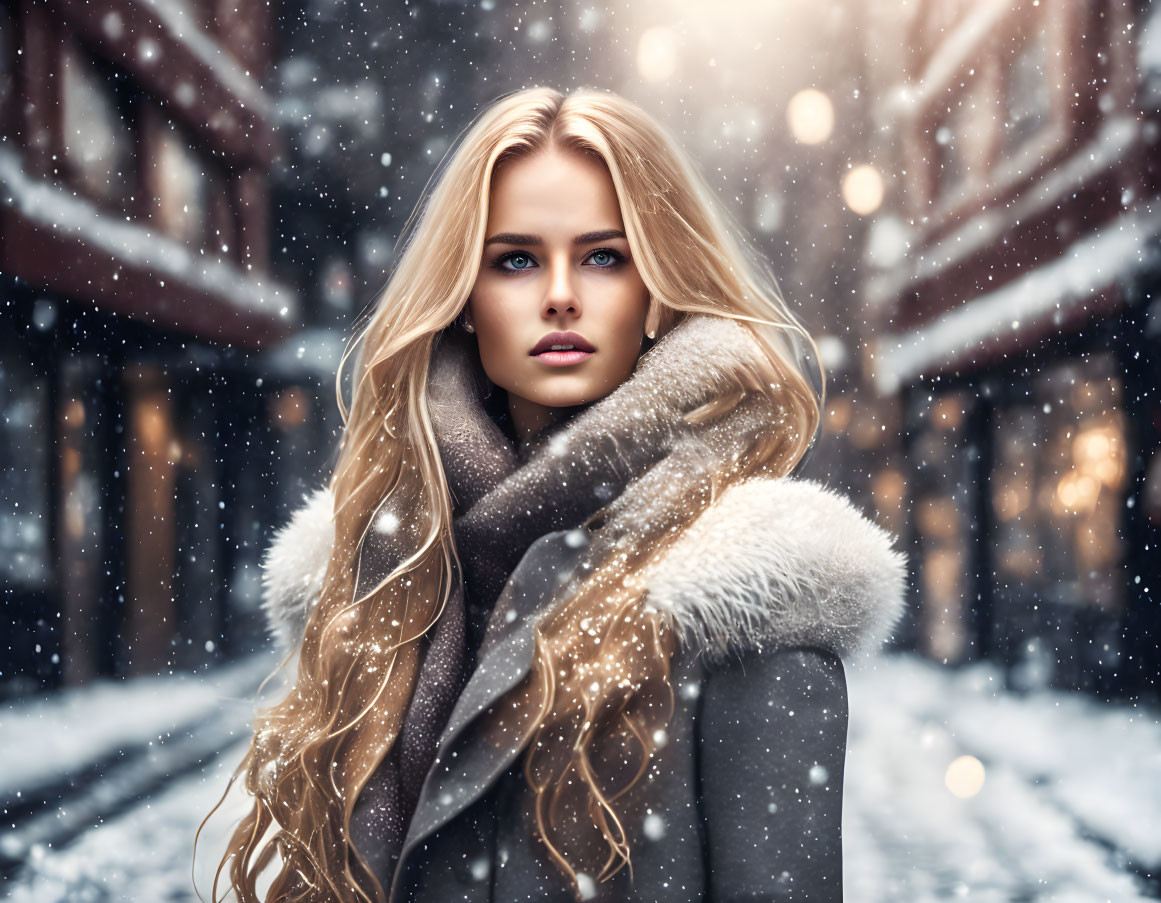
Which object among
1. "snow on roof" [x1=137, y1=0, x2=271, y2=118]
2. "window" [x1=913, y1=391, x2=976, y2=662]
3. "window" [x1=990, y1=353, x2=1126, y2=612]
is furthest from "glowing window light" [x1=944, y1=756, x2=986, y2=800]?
"snow on roof" [x1=137, y1=0, x2=271, y2=118]

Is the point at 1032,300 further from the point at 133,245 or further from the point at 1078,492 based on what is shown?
the point at 133,245

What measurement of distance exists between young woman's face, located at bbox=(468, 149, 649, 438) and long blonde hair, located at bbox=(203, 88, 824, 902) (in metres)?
0.03

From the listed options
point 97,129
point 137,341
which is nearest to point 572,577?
point 137,341

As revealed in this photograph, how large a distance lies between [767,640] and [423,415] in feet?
1.86

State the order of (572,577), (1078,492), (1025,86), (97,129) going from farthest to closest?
(1078,492)
(1025,86)
(97,129)
(572,577)

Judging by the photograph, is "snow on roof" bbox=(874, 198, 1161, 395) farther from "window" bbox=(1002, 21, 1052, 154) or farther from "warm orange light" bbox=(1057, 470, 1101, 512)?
"warm orange light" bbox=(1057, 470, 1101, 512)

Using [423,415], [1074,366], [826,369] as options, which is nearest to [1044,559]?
[1074,366]

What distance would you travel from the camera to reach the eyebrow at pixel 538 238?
3.76ft

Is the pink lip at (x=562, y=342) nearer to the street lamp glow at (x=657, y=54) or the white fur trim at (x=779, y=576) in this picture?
the white fur trim at (x=779, y=576)

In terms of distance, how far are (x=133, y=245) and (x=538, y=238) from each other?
1.59 m

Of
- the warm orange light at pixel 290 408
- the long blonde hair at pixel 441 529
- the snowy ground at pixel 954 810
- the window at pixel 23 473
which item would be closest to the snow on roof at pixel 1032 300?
the snowy ground at pixel 954 810

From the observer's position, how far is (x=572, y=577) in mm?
1108

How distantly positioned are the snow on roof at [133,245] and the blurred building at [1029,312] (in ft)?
5.69

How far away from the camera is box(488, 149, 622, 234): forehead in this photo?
3.78ft
